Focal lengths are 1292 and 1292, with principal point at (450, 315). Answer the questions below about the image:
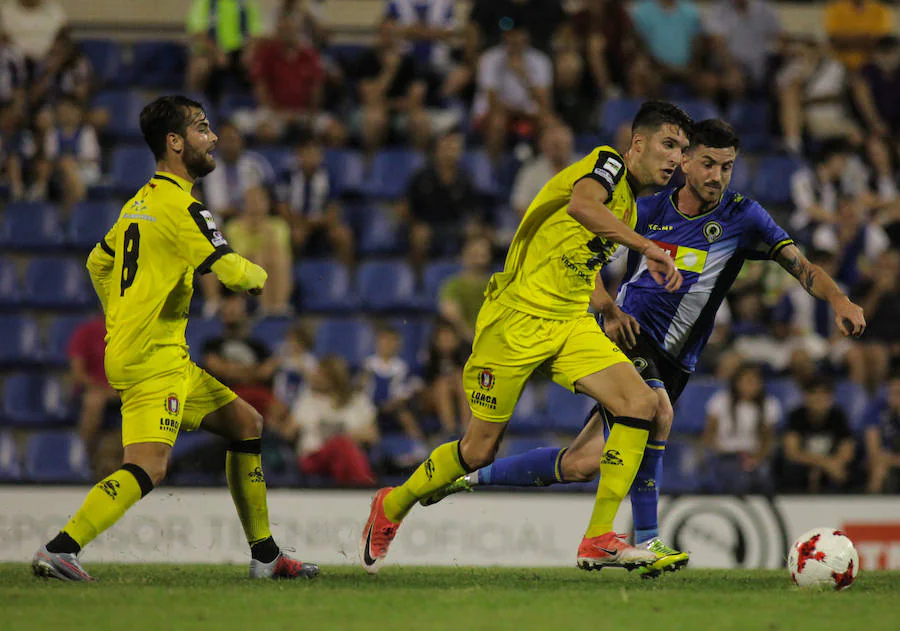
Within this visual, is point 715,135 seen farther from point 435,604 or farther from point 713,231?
point 435,604

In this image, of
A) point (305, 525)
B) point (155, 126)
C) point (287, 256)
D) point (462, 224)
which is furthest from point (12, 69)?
point (155, 126)

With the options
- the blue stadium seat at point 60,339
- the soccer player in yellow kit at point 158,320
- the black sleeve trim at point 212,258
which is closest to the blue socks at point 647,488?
the soccer player in yellow kit at point 158,320

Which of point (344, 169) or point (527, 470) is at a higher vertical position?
point (344, 169)

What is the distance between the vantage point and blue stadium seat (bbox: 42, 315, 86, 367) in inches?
508

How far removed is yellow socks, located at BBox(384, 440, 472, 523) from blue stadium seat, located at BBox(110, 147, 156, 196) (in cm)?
821

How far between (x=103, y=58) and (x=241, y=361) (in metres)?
5.99

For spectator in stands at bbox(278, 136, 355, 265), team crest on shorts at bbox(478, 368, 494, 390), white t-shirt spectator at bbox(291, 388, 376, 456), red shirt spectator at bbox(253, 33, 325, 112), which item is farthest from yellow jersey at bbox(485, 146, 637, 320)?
red shirt spectator at bbox(253, 33, 325, 112)

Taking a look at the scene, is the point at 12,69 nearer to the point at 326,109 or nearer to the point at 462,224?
the point at 326,109

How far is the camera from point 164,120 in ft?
21.2

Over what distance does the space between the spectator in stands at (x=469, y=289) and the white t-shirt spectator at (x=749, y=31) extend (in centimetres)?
518

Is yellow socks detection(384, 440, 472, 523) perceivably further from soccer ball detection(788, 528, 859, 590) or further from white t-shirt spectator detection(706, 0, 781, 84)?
white t-shirt spectator detection(706, 0, 781, 84)

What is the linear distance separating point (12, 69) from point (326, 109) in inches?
142

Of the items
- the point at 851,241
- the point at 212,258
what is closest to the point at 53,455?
the point at 212,258

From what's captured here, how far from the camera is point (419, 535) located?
10.4 meters
